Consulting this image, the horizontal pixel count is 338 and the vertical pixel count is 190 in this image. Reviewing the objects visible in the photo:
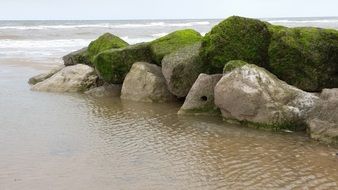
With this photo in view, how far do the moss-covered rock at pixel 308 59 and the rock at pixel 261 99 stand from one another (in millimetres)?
962

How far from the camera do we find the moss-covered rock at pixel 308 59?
31.9 ft

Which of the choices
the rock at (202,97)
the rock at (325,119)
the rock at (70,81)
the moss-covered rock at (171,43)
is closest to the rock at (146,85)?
the moss-covered rock at (171,43)

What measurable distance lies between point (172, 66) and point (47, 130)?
3.56m

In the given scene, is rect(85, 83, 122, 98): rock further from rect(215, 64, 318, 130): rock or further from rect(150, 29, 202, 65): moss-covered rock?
rect(215, 64, 318, 130): rock

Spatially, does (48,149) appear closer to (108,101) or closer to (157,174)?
(157,174)

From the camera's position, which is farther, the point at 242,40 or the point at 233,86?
the point at 242,40

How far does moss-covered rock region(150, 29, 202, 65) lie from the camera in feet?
39.4

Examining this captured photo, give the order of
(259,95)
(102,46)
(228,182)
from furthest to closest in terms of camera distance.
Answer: (102,46) < (259,95) < (228,182)

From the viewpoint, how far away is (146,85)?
11.7 metres

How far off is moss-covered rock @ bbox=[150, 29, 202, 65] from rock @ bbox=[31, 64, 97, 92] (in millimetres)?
2264

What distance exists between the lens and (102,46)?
14.2 metres

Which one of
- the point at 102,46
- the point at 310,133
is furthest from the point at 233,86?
the point at 102,46

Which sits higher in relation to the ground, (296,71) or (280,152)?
(296,71)

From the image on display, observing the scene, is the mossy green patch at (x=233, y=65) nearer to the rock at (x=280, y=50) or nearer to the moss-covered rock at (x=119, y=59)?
the rock at (x=280, y=50)
